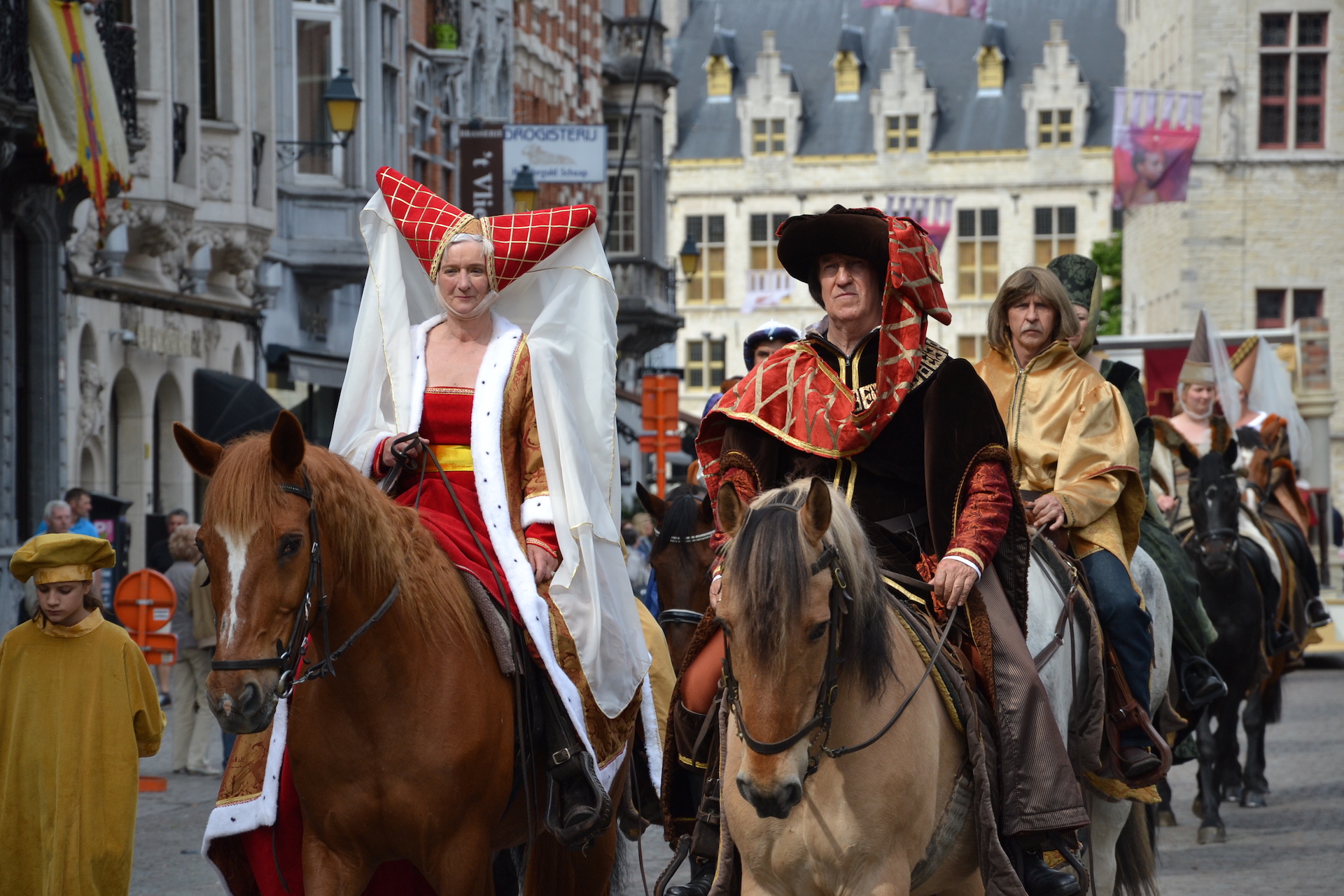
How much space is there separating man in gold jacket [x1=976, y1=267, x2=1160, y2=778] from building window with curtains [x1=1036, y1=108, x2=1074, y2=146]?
75441mm

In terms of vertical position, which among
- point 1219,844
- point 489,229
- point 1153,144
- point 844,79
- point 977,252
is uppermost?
point 844,79

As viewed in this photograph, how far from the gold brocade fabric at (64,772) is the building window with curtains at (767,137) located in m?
76.8

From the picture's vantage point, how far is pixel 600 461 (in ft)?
21.8

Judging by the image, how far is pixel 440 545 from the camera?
613cm

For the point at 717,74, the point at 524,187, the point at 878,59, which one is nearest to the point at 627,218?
the point at 524,187

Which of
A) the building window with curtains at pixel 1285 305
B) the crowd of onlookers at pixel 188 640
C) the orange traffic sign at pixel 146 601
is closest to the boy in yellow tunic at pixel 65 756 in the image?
the orange traffic sign at pixel 146 601

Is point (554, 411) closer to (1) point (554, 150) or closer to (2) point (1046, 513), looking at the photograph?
(2) point (1046, 513)

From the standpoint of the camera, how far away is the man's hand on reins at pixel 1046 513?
7.02 m

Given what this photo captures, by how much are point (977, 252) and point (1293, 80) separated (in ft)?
96.7

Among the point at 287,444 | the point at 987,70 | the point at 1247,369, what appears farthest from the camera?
the point at 987,70

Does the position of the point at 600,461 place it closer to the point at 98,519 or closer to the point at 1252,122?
the point at 98,519

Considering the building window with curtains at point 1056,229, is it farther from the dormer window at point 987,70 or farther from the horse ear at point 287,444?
the horse ear at point 287,444

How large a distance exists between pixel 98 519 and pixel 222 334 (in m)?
6.64

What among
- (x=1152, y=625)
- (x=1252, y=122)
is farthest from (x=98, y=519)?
(x=1252, y=122)
